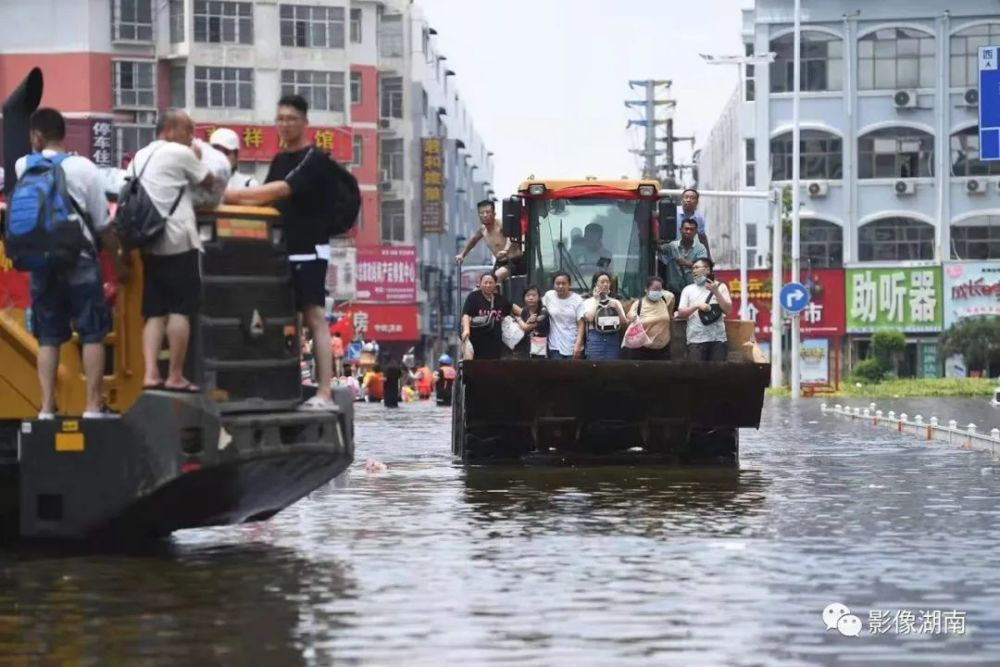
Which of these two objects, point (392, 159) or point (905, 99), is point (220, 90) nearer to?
point (392, 159)

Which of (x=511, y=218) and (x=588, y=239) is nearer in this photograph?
(x=511, y=218)

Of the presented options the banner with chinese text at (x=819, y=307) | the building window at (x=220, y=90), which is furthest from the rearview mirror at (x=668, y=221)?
the building window at (x=220, y=90)

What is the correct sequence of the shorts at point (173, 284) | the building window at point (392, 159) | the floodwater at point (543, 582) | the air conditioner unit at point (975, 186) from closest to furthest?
the floodwater at point (543, 582) → the shorts at point (173, 284) → the air conditioner unit at point (975, 186) → the building window at point (392, 159)

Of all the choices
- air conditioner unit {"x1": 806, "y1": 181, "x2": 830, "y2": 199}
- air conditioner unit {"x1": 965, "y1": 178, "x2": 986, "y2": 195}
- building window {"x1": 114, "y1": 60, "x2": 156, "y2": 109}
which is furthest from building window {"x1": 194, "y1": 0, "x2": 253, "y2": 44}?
air conditioner unit {"x1": 965, "y1": 178, "x2": 986, "y2": 195}

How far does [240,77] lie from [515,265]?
6575cm

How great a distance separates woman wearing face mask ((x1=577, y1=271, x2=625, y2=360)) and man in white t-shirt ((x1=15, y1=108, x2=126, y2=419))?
10.7 metres

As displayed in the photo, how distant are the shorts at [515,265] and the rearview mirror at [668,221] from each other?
163 cm

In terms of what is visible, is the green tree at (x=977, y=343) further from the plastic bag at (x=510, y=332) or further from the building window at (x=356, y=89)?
the plastic bag at (x=510, y=332)

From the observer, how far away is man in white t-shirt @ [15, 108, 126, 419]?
13.1 metres

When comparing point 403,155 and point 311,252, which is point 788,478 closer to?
point 311,252

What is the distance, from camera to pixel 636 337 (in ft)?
77.2

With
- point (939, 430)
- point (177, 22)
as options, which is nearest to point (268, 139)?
point (177, 22)

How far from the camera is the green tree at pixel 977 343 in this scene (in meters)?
79.4

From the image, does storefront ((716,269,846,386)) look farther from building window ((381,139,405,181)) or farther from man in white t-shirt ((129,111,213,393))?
man in white t-shirt ((129,111,213,393))
